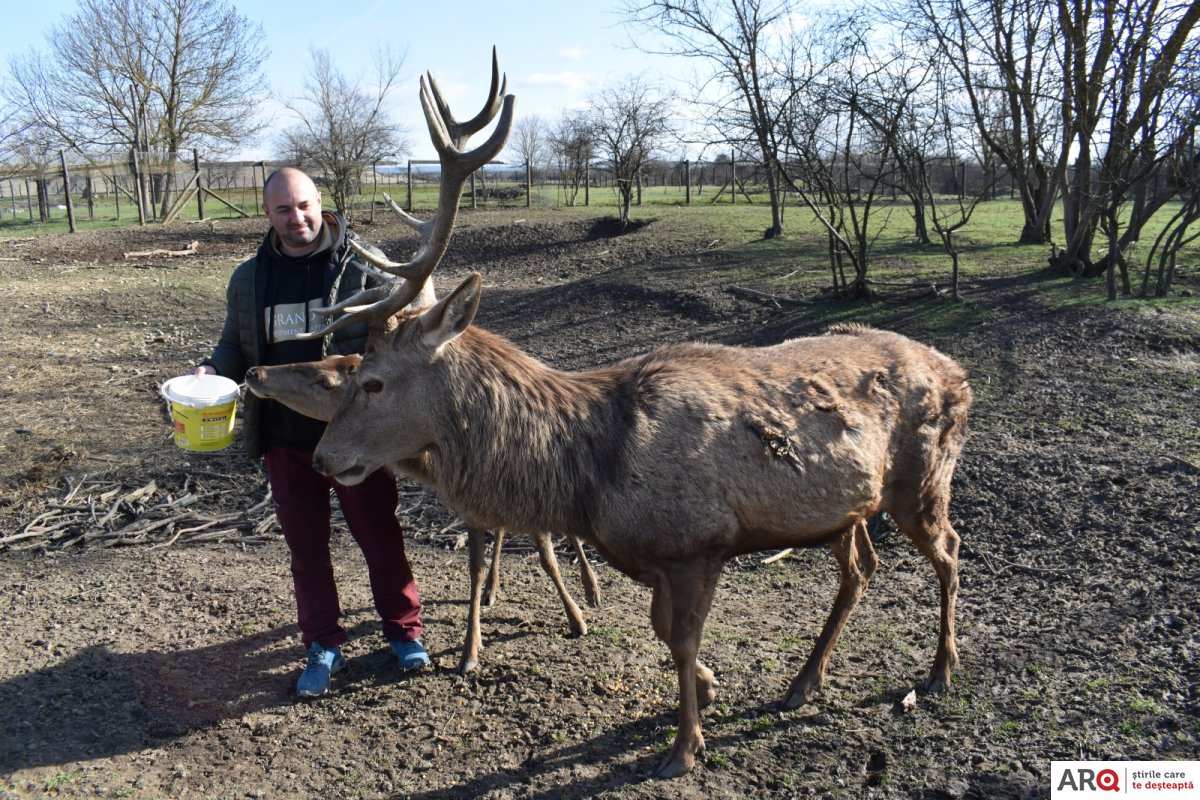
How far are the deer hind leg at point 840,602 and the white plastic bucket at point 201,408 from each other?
10.3ft

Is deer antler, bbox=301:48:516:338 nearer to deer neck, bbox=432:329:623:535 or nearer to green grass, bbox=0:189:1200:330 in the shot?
deer neck, bbox=432:329:623:535

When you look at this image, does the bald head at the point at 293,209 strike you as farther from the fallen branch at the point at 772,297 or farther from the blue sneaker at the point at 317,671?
the fallen branch at the point at 772,297

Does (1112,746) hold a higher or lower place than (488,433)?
lower

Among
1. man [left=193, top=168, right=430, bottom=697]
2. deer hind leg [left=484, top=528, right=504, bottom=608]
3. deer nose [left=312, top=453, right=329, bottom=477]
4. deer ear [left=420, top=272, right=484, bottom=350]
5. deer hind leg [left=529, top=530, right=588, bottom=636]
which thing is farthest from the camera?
deer hind leg [left=484, top=528, right=504, bottom=608]

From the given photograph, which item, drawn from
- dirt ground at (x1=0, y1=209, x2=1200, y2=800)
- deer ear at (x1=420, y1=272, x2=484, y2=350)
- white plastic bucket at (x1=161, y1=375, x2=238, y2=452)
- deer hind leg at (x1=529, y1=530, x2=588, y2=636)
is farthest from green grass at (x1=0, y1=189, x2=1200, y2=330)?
white plastic bucket at (x1=161, y1=375, x2=238, y2=452)

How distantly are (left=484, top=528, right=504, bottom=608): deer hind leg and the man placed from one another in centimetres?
70

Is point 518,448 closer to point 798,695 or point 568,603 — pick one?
point 568,603

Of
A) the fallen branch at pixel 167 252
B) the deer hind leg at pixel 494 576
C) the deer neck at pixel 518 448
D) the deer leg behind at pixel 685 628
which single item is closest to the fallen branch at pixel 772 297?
the deer hind leg at pixel 494 576

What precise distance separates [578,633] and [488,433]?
1.74 meters

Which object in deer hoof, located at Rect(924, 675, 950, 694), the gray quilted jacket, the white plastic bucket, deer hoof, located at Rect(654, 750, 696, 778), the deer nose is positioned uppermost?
the gray quilted jacket

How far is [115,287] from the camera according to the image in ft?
54.4

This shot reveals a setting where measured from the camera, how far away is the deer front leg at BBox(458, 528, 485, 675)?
491cm

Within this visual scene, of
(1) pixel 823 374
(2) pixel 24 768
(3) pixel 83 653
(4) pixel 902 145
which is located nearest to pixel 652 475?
(1) pixel 823 374

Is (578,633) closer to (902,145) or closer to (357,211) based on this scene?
(902,145)
